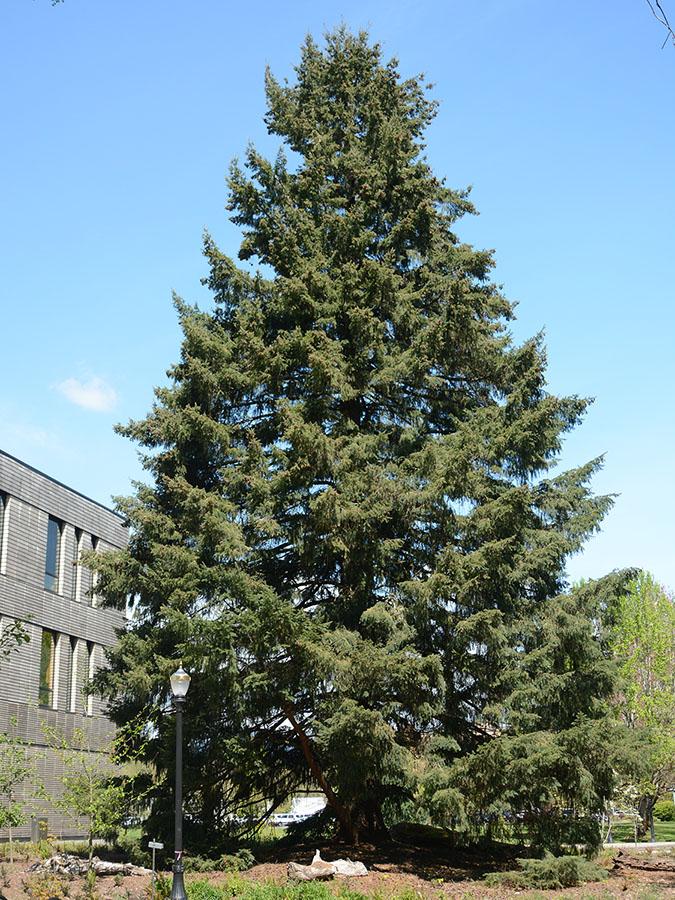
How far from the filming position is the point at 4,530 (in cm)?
2878

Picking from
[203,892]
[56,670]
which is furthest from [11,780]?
[56,670]

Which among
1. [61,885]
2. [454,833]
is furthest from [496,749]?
[61,885]

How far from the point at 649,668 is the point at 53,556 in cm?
2213

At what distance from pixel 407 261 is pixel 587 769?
12643 mm

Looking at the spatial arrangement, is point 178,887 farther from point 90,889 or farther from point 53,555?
point 53,555

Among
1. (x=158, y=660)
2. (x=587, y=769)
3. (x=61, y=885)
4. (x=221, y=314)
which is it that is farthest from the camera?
(x=221, y=314)

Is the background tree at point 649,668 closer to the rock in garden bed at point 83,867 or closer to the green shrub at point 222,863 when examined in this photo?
the green shrub at point 222,863

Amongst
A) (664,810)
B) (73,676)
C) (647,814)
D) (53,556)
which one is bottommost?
(664,810)

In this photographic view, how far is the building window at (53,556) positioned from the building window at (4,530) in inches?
117

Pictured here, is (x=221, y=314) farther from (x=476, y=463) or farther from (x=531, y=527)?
(x=531, y=527)

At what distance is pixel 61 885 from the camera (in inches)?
618

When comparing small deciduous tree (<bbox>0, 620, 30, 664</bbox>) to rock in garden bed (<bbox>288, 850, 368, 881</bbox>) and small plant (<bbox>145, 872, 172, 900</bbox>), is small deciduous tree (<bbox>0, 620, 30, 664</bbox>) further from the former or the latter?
rock in garden bed (<bbox>288, 850, 368, 881</bbox>)

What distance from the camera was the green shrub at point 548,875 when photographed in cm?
1600

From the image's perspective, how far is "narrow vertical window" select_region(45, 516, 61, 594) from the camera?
Answer: 31753 millimetres
